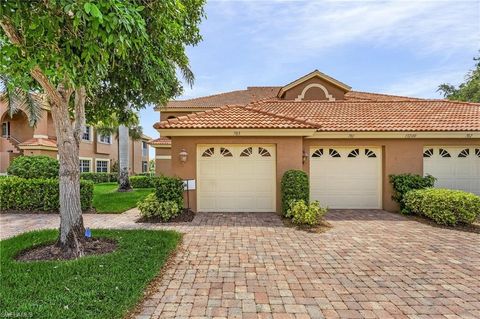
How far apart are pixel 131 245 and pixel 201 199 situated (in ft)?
14.2

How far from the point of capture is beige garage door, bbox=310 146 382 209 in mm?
11156

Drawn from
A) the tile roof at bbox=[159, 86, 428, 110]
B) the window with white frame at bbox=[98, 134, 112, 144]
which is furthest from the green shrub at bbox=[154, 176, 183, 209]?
the window with white frame at bbox=[98, 134, 112, 144]

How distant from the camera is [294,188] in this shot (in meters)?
9.23

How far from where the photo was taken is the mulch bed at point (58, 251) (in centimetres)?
550

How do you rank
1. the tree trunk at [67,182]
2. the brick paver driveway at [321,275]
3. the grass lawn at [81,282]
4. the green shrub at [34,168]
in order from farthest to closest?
the green shrub at [34,168] < the tree trunk at [67,182] < the brick paver driveway at [321,275] < the grass lawn at [81,282]

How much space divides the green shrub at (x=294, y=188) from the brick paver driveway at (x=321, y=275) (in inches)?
56.0

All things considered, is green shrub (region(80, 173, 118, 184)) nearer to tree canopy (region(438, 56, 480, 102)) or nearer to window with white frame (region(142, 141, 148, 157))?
window with white frame (region(142, 141, 148, 157))

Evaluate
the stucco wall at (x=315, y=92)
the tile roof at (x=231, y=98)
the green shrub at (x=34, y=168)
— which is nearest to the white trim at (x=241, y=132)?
the green shrub at (x=34, y=168)

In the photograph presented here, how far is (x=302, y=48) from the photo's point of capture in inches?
481

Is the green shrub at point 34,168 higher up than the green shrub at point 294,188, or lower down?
higher up

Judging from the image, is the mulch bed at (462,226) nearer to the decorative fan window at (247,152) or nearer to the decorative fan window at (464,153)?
the decorative fan window at (464,153)

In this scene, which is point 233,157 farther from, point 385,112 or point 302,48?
point 385,112

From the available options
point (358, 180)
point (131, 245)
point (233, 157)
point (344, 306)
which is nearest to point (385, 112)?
point (358, 180)

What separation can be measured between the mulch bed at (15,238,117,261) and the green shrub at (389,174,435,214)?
10179mm
